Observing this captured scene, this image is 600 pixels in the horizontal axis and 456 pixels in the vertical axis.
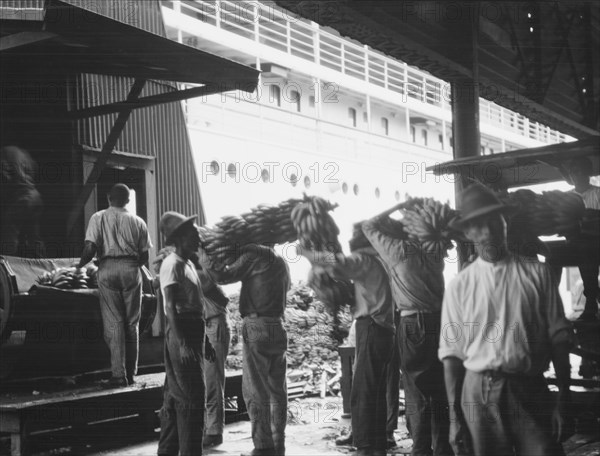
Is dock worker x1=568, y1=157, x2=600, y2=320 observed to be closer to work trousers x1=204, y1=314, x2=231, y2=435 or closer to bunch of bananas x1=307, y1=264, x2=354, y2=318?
bunch of bananas x1=307, y1=264, x2=354, y2=318

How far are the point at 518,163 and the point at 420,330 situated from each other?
6.73ft

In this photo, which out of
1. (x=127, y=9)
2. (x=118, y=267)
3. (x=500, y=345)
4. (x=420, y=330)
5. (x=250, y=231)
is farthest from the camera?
(x=127, y=9)

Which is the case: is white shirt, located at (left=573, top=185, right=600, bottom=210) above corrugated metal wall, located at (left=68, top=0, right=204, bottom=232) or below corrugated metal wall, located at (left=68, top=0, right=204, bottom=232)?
below

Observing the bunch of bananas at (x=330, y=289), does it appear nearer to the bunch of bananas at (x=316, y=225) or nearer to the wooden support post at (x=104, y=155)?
the bunch of bananas at (x=316, y=225)

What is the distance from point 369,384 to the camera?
7.13m

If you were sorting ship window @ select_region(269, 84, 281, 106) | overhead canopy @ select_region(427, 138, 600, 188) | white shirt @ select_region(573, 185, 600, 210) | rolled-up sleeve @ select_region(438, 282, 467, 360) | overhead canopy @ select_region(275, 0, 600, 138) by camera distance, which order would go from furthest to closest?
ship window @ select_region(269, 84, 281, 106)
overhead canopy @ select_region(275, 0, 600, 138)
white shirt @ select_region(573, 185, 600, 210)
overhead canopy @ select_region(427, 138, 600, 188)
rolled-up sleeve @ select_region(438, 282, 467, 360)

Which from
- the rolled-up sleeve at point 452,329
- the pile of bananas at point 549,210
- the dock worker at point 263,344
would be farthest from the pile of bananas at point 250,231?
the rolled-up sleeve at point 452,329

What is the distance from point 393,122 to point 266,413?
2613 cm

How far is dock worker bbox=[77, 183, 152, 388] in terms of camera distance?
31.6 ft

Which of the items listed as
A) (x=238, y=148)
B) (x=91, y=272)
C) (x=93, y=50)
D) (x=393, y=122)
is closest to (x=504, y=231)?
(x=91, y=272)

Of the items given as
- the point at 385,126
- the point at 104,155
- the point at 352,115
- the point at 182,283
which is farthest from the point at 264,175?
the point at 182,283

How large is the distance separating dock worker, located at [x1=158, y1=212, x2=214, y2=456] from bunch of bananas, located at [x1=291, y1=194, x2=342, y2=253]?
96cm

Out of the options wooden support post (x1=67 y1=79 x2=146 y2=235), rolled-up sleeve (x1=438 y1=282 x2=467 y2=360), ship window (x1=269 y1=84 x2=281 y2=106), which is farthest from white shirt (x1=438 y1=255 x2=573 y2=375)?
ship window (x1=269 y1=84 x2=281 y2=106)

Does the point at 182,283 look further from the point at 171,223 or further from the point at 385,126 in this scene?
the point at 385,126
